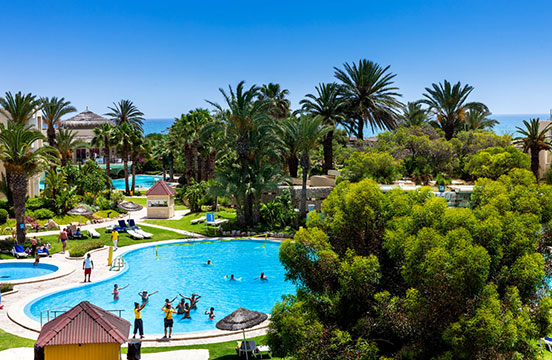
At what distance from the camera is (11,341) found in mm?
17656

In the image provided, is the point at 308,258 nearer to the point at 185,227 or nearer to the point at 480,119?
the point at 185,227

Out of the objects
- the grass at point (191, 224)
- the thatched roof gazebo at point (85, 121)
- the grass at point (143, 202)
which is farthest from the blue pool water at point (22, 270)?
the thatched roof gazebo at point (85, 121)

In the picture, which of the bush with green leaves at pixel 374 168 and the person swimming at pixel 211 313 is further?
the bush with green leaves at pixel 374 168

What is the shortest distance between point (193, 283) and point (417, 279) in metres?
17.5

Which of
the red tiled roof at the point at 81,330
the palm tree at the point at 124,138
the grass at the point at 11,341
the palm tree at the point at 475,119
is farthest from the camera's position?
the palm tree at the point at 475,119

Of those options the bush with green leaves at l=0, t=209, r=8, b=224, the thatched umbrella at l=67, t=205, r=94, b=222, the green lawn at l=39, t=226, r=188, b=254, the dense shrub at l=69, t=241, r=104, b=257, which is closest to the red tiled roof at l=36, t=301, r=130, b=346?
the dense shrub at l=69, t=241, r=104, b=257

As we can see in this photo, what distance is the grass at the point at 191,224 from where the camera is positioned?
38.9 m

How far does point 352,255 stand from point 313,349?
265 centimetres

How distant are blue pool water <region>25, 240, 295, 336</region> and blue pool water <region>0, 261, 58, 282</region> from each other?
119 inches

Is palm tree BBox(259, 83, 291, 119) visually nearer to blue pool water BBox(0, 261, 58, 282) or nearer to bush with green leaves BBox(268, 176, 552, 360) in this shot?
blue pool water BBox(0, 261, 58, 282)

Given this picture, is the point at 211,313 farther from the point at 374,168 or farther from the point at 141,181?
the point at 141,181

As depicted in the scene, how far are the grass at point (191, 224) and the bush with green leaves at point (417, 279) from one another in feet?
82.2

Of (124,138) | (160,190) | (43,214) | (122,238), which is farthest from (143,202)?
(122,238)

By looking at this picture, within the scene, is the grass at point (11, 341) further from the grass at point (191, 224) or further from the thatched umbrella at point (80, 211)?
the thatched umbrella at point (80, 211)
